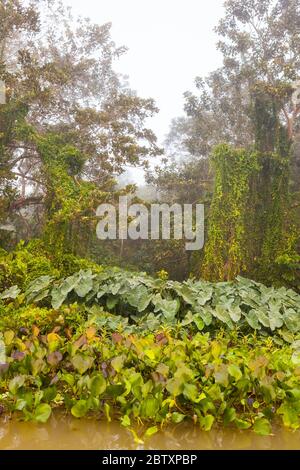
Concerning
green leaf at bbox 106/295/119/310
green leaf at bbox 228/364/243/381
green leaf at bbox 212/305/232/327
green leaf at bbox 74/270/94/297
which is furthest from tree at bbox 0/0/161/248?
green leaf at bbox 228/364/243/381

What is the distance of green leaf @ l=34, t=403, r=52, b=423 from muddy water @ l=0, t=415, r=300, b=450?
0.27ft

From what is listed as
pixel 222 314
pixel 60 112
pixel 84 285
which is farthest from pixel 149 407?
pixel 60 112

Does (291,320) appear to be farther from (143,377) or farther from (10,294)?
(10,294)

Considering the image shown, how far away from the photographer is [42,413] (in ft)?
8.97

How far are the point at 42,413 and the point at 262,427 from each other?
4.44 feet

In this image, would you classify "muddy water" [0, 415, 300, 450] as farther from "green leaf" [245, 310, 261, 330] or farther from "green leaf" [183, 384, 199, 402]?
"green leaf" [245, 310, 261, 330]

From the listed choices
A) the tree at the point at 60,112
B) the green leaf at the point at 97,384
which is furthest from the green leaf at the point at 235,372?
the tree at the point at 60,112

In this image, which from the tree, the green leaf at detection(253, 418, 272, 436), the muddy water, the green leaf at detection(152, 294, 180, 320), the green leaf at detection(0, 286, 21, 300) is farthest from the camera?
the tree

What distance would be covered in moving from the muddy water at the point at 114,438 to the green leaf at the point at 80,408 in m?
0.07

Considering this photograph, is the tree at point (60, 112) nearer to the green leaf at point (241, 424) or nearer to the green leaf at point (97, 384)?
the green leaf at point (97, 384)

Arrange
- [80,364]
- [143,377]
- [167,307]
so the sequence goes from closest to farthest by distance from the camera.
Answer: [80,364]
[143,377]
[167,307]

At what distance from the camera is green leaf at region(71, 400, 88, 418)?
285 centimetres

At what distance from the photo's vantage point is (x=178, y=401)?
9.66ft
